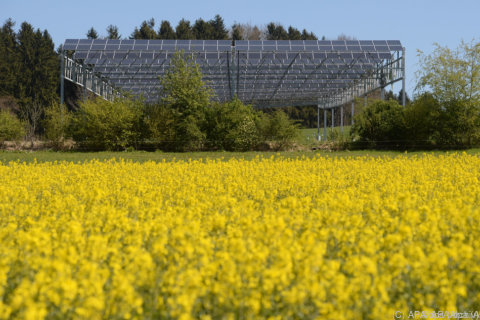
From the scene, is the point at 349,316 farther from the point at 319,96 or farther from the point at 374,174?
the point at 319,96

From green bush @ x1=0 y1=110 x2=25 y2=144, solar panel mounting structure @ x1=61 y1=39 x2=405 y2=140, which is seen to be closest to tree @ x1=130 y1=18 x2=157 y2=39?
solar panel mounting structure @ x1=61 y1=39 x2=405 y2=140

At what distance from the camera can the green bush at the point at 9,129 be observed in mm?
30188

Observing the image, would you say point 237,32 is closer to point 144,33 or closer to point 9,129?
point 144,33

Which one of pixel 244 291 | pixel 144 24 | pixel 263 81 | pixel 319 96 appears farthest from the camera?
pixel 144 24

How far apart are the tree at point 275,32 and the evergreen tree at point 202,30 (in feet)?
33.1

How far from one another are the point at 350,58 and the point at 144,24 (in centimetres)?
4945

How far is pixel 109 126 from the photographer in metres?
Answer: 27.6

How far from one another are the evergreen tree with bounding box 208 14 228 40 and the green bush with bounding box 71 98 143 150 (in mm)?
49188

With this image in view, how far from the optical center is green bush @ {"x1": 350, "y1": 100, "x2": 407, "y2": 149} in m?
27.6

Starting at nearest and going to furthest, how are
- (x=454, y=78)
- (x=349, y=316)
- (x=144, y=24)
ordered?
(x=349, y=316) → (x=454, y=78) → (x=144, y=24)

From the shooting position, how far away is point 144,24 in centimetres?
7419

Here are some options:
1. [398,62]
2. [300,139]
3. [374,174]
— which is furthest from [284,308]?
[398,62]

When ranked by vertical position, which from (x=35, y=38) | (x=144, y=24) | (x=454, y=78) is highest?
(x=144, y=24)

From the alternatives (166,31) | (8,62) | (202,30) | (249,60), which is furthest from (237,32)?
(249,60)
